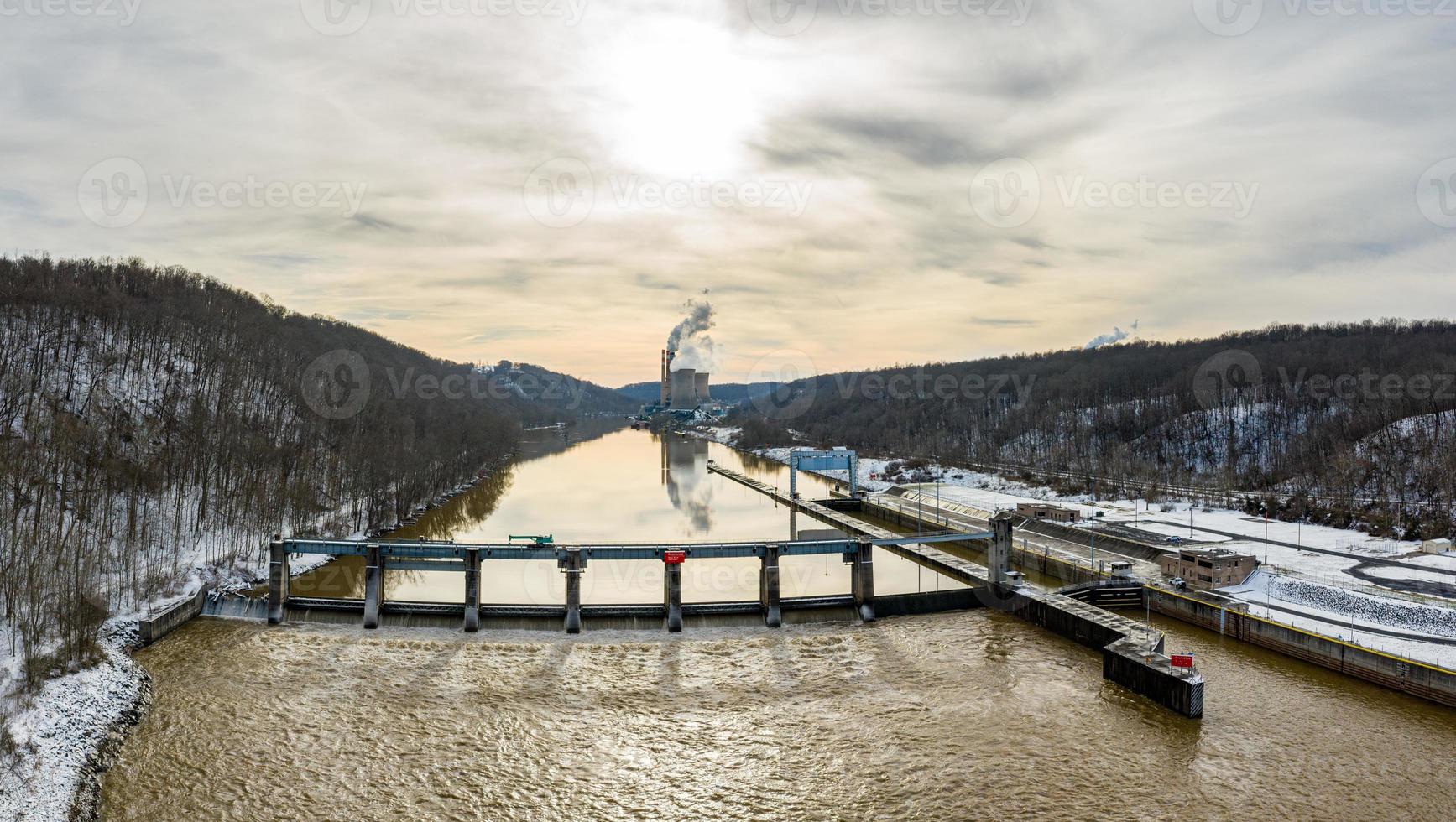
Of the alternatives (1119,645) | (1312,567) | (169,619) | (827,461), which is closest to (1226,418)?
(827,461)

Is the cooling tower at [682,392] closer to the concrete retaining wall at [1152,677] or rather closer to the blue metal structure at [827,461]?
the blue metal structure at [827,461]

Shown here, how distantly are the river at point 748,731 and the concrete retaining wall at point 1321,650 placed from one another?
0.56 metres

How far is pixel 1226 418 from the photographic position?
336 feet

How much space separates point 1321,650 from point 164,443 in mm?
65298

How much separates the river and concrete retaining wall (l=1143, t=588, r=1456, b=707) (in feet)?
1.85

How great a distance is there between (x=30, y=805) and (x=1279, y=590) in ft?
138

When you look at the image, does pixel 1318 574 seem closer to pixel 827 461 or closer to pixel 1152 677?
pixel 1152 677

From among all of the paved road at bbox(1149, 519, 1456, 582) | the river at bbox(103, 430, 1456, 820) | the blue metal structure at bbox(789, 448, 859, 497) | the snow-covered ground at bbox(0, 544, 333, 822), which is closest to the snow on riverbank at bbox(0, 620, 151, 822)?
the snow-covered ground at bbox(0, 544, 333, 822)

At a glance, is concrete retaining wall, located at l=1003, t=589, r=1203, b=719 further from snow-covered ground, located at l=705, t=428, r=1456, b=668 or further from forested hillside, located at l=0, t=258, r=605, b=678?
forested hillside, located at l=0, t=258, r=605, b=678

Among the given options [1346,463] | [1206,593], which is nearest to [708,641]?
[1206,593]

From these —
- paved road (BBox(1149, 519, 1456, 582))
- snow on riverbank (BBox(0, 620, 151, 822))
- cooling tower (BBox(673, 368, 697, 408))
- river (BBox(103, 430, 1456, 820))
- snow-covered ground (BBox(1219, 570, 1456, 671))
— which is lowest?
river (BBox(103, 430, 1456, 820))

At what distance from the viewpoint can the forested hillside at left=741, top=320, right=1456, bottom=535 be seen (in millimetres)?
63156

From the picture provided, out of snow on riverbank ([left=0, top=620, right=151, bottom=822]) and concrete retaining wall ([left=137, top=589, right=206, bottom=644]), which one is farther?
concrete retaining wall ([left=137, top=589, right=206, bottom=644])

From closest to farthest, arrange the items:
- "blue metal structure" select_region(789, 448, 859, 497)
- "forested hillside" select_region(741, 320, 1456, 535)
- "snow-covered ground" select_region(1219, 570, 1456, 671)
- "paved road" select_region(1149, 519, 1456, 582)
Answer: "snow-covered ground" select_region(1219, 570, 1456, 671) < "paved road" select_region(1149, 519, 1456, 582) < "forested hillside" select_region(741, 320, 1456, 535) < "blue metal structure" select_region(789, 448, 859, 497)
